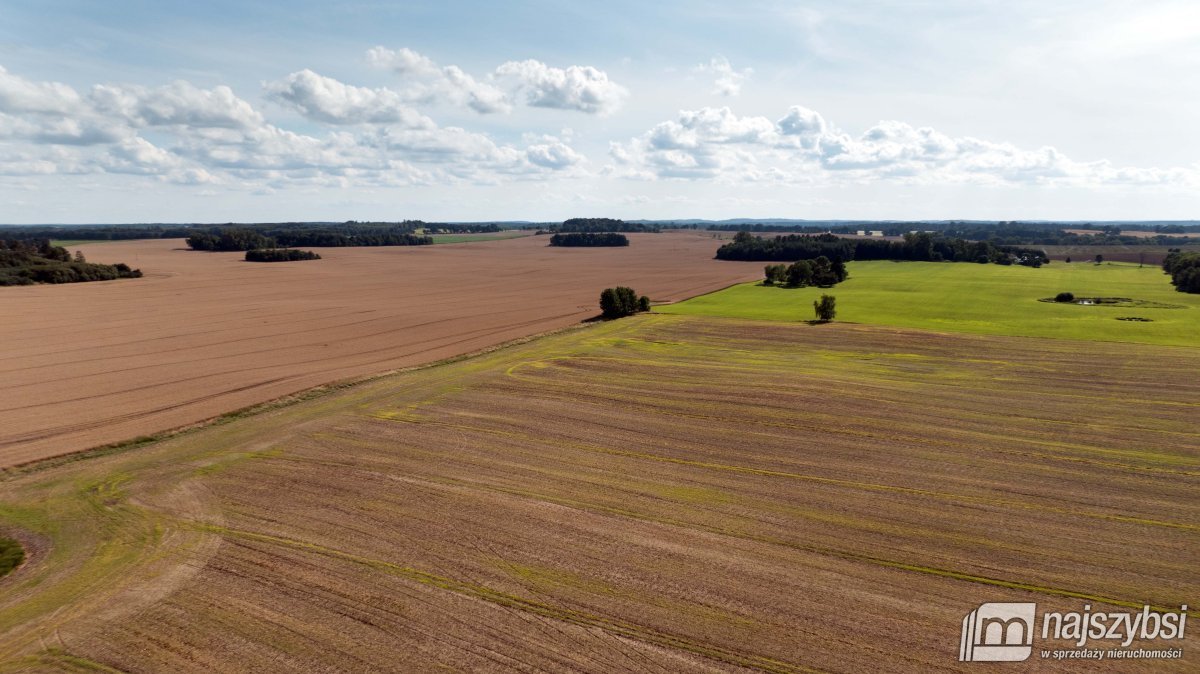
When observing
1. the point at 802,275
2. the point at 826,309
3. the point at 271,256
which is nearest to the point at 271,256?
the point at 271,256

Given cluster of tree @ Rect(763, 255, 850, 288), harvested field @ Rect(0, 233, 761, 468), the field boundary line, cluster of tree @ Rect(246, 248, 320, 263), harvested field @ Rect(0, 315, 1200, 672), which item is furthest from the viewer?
cluster of tree @ Rect(246, 248, 320, 263)

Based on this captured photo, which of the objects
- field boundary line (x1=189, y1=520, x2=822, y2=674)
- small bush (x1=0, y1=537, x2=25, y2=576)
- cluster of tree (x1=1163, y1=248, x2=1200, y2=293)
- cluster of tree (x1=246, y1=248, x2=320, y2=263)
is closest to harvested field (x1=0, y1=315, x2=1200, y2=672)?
field boundary line (x1=189, y1=520, x2=822, y2=674)

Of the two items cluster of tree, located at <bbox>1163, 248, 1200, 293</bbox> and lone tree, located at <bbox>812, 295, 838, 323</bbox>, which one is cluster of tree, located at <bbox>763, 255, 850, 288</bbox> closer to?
lone tree, located at <bbox>812, 295, 838, 323</bbox>

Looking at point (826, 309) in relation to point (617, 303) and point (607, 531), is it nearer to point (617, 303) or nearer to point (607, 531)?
point (617, 303)

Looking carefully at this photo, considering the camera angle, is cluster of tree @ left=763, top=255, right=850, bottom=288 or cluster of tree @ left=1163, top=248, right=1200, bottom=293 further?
cluster of tree @ left=763, top=255, right=850, bottom=288

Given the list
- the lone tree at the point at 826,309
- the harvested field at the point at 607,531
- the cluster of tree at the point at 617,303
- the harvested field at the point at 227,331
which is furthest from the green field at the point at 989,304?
the harvested field at the point at 607,531

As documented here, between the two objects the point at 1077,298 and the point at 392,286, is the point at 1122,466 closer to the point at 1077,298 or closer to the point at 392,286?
the point at 1077,298

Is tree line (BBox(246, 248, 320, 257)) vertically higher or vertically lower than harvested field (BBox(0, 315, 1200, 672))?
higher
